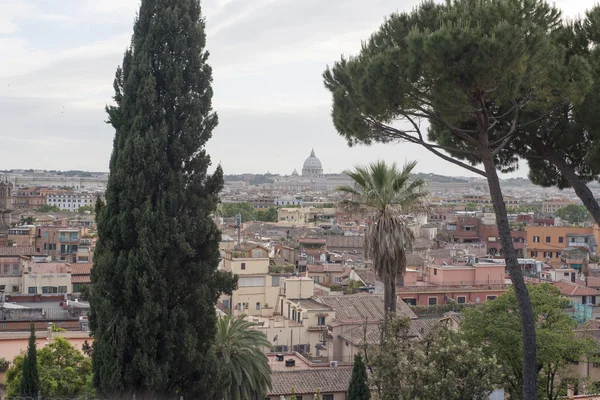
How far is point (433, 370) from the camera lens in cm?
921

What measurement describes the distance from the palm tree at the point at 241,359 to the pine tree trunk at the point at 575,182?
553 centimetres

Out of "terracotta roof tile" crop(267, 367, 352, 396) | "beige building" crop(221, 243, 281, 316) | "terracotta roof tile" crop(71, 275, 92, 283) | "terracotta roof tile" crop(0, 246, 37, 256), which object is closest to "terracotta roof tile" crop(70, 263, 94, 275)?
"terracotta roof tile" crop(71, 275, 92, 283)

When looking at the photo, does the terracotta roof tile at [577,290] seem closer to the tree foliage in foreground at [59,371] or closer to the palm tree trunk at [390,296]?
the tree foliage in foreground at [59,371]

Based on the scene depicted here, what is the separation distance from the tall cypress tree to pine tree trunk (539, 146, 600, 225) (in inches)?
183

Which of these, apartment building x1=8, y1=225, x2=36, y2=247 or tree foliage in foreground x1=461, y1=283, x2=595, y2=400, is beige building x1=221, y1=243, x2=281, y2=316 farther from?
apartment building x1=8, y1=225, x2=36, y2=247

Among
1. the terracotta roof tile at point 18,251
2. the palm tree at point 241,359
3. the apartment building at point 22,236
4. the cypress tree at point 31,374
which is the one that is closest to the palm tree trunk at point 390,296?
the palm tree at point 241,359

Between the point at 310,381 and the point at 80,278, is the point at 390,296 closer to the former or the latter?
the point at 310,381

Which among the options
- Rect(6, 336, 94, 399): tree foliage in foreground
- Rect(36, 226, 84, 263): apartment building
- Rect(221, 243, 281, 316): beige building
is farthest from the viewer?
Rect(36, 226, 84, 263): apartment building

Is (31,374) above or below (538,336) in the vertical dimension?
below

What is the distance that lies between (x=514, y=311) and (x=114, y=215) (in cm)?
758

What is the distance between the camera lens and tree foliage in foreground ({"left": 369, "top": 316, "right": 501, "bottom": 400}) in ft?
30.2

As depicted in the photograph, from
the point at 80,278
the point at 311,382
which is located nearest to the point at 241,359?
the point at 311,382

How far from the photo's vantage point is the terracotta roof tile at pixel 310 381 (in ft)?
58.3

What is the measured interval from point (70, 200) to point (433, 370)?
124673 mm
